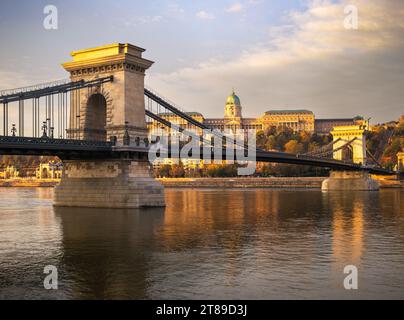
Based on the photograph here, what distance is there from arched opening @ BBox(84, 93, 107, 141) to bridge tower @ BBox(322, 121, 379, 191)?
59498 mm

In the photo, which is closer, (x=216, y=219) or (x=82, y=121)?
(x=216, y=219)

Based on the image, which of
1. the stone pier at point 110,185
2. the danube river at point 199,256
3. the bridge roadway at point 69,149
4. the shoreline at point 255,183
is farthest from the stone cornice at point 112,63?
the shoreline at point 255,183

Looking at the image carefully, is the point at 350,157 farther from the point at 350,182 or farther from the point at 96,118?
the point at 96,118

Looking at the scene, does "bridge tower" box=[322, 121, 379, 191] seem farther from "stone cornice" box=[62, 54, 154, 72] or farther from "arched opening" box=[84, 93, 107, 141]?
"stone cornice" box=[62, 54, 154, 72]

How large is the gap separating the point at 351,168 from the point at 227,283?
85.1 metres

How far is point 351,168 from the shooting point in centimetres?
10025

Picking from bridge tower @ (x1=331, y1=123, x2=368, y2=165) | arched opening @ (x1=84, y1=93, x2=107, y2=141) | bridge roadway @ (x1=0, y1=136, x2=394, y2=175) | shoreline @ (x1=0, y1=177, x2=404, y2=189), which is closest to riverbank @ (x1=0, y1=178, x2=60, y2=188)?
shoreline @ (x1=0, y1=177, x2=404, y2=189)

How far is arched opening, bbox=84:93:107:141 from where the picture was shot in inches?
2018

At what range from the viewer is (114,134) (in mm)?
48688

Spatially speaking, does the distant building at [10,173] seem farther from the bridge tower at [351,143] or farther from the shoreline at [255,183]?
the bridge tower at [351,143]

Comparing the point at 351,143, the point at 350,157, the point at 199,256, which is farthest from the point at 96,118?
the point at 350,157

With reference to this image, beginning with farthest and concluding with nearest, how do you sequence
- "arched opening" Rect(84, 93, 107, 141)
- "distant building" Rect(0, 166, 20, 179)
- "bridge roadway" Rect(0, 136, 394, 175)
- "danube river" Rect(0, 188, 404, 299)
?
"distant building" Rect(0, 166, 20, 179), "arched opening" Rect(84, 93, 107, 141), "bridge roadway" Rect(0, 136, 394, 175), "danube river" Rect(0, 188, 404, 299)
